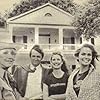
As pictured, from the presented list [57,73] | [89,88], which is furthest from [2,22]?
[89,88]

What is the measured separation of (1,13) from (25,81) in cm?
207

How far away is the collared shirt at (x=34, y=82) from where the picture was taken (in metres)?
3.50

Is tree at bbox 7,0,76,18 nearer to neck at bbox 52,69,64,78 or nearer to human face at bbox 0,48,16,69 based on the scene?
human face at bbox 0,48,16,69

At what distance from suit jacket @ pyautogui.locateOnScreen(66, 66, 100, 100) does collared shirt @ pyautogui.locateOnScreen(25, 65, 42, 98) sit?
1.17ft

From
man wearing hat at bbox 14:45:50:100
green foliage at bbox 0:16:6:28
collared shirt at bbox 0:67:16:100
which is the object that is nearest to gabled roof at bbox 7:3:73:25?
green foliage at bbox 0:16:6:28

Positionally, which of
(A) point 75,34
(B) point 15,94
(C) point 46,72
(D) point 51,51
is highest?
(A) point 75,34

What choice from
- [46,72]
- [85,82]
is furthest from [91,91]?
[46,72]

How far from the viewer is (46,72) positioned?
11.7ft

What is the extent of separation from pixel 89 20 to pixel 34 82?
3095 millimetres

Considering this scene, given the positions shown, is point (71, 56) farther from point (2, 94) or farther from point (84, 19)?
point (84, 19)

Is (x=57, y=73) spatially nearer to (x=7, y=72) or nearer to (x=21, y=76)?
(x=21, y=76)

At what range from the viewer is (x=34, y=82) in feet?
11.5

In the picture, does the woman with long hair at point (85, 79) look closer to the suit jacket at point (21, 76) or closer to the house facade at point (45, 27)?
the suit jacket at point (21, 76)

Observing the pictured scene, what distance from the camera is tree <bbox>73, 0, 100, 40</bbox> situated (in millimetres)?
5416
